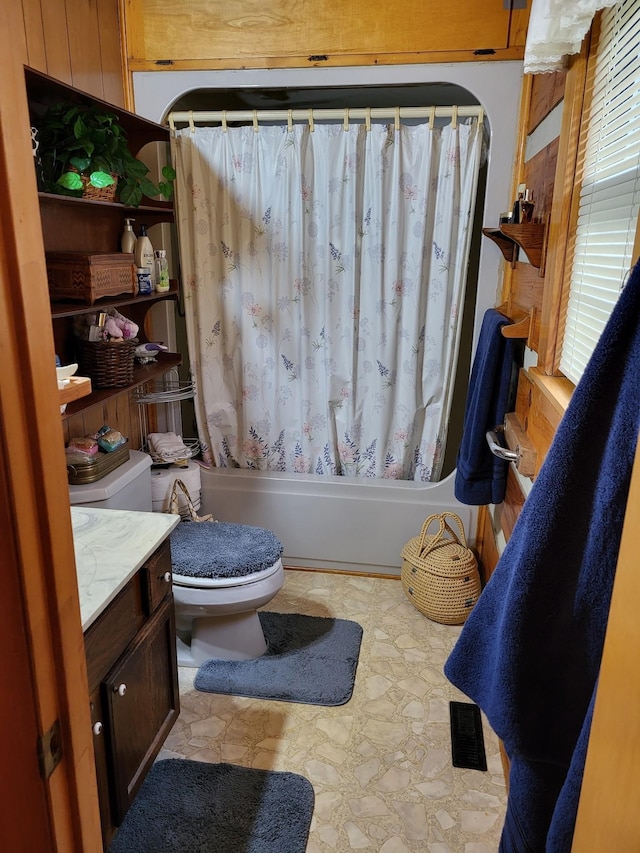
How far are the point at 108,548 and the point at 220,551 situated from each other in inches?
25.5

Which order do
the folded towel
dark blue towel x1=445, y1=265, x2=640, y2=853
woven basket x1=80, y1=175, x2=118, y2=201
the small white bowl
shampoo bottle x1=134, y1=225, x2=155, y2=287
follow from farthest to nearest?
the folded towel, shampoo bottle x1=134, y1=225, x2=155, y2=287, woven basket x1=80, y1=175, x2=118, y2=201, the small white bowl, dark blue towel x1=445, y1=265, x2=640, y2=853

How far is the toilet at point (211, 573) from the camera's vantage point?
2174 mm

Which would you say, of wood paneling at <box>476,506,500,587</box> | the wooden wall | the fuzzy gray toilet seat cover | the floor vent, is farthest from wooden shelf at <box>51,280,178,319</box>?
the floor vent

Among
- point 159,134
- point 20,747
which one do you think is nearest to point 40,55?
point 159,134

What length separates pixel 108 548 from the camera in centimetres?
165

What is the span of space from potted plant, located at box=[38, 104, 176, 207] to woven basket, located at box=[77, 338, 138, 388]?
0.50m

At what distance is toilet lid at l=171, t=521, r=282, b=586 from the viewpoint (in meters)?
2.17

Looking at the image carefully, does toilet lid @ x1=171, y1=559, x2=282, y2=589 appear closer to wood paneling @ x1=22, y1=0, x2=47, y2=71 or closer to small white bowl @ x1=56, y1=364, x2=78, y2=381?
small white bowl @ x1=56, y1=364, x2=78, y2=381

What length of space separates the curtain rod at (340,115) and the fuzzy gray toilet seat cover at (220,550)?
65.6 inches

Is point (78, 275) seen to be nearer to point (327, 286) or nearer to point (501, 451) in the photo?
point (327, 286)

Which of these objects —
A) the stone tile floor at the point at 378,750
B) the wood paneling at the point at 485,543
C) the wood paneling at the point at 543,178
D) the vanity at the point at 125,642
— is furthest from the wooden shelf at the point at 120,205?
the wood paneling at the point at 485,543

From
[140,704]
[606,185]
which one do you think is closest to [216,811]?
[140,704]

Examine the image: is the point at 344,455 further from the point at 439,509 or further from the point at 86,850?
the point at 86,850

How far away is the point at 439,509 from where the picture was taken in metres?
2.84
